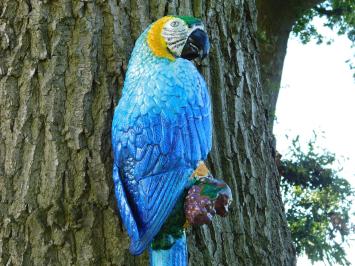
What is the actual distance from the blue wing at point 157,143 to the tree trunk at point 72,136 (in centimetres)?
17

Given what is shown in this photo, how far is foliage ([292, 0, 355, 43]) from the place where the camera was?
11.4 ft

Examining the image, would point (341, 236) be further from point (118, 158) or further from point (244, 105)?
point (118, 158)

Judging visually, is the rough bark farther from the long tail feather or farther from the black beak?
the long tail feather

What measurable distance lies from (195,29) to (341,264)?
200 centimetres

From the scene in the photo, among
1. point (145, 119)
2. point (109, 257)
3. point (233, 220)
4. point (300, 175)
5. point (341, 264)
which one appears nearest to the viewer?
point (145, 119)

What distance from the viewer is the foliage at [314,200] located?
2693 mm

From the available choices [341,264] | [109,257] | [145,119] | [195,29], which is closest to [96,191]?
[109,257]

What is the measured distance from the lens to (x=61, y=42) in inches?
45.1

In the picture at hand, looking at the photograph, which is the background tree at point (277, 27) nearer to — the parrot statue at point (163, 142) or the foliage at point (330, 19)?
the foliage at point (330, 19)

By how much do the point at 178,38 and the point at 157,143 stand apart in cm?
21

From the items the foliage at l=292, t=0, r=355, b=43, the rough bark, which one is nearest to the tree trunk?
the rough bark

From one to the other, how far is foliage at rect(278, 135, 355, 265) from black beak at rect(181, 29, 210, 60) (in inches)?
71.1

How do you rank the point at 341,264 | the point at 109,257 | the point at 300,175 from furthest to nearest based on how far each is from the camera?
the point at 300,175 → the point at 341,264 → the point at 109,257

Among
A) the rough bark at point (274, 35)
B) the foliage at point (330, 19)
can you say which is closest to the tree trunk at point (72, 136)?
the rough bark at point (274, 35)
